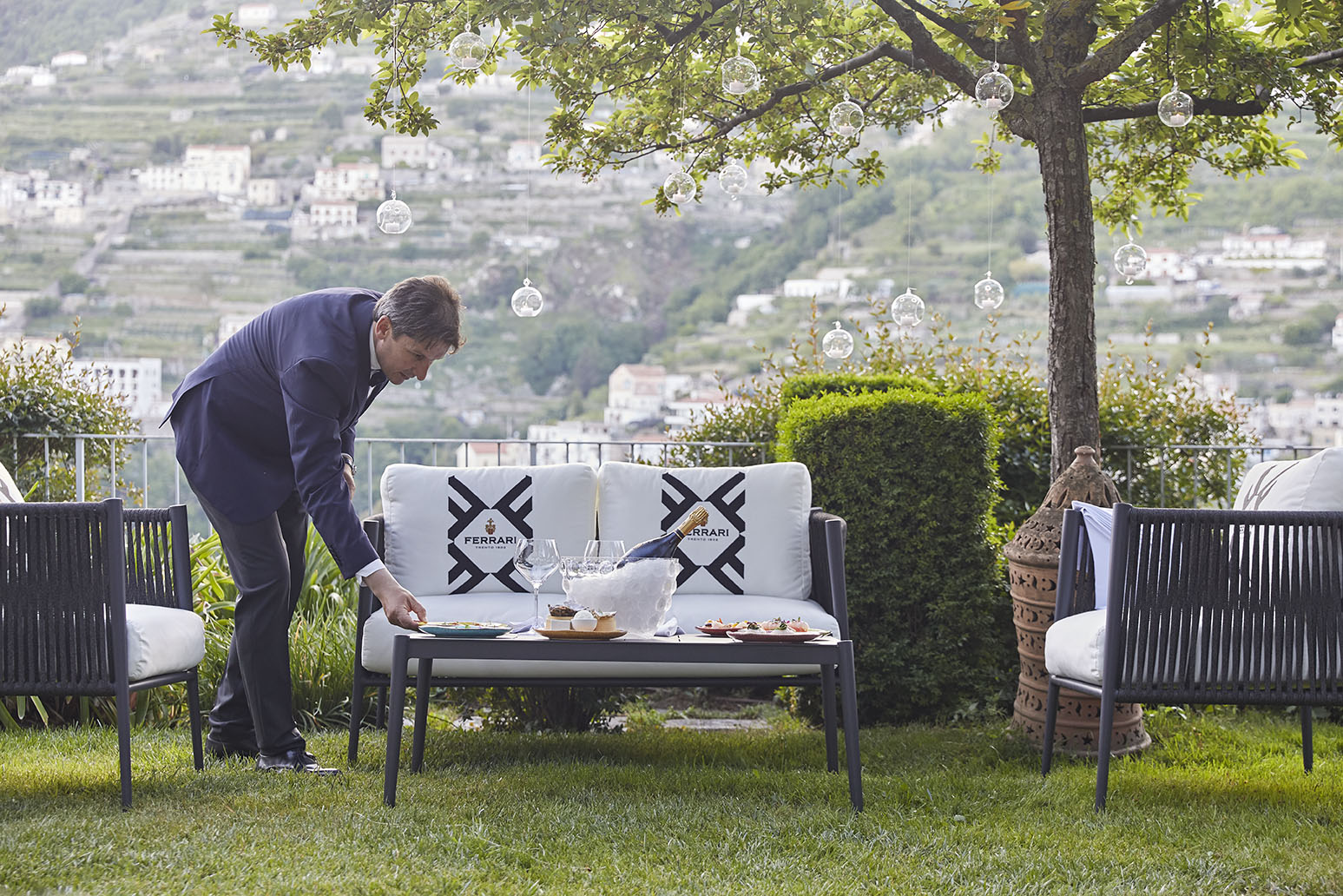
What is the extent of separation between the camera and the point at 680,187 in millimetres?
4195

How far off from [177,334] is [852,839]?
29488 mm

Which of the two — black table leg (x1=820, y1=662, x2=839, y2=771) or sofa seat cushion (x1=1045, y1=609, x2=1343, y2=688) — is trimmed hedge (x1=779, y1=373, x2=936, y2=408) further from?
sofa seat cushion (x1=1045, y1=609, x2=1343, y2=688)

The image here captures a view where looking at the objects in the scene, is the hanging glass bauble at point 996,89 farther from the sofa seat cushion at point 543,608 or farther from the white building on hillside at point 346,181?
the white building on hillside at point 346,181

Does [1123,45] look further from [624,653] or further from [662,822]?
[662,822]

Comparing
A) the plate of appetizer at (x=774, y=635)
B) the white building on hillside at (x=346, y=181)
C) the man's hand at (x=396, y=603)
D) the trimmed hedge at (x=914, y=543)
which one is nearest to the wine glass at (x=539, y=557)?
the man's hand at (x=396, y=603)

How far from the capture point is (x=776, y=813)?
261 cm

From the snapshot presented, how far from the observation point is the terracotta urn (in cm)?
340

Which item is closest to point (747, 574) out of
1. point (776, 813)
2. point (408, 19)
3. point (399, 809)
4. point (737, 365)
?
point (776, 813)

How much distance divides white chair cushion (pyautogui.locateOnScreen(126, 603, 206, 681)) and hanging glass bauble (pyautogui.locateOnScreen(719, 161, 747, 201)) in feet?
7.47

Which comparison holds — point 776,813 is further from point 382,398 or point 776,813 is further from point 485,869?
point 382,398

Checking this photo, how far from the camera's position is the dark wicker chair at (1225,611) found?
2693 millimetres

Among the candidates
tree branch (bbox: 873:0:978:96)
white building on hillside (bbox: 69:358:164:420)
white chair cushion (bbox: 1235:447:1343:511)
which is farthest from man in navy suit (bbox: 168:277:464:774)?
white building on hillside (bbox: 69:358:164:420)

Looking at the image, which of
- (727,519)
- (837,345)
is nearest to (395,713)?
(727,519)

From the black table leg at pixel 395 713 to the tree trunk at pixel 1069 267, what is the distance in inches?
90.4
